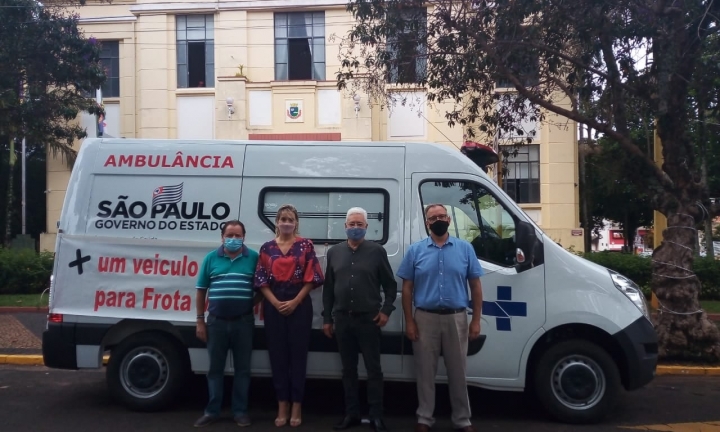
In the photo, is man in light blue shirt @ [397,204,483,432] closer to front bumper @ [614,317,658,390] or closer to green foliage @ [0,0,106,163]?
front bumper @ [614,317,658,390]

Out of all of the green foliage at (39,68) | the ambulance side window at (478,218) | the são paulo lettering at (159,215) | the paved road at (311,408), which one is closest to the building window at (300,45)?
the green foliage at (39,68)

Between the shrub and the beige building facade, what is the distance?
4.88m

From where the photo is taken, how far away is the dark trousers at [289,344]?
6.32m

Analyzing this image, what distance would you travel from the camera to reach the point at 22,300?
1497 centimetres

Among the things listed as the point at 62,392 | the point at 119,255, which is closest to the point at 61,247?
the point at 119,255

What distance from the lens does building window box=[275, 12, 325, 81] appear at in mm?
20328

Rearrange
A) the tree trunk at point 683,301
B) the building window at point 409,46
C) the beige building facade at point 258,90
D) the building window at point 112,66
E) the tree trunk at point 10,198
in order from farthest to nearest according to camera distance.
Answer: the tree trunk at point 10,198
the building window at point 112,66
the beige building facade at point 258,90
the building window at point 409,46
the tree trunk at point 683,301

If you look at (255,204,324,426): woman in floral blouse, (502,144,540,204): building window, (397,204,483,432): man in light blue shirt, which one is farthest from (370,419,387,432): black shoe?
(502,144,540,204): building window

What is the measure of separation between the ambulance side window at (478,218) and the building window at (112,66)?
17100 mm

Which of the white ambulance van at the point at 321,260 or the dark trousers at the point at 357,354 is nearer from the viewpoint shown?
the dark trousers at the point at 357,354

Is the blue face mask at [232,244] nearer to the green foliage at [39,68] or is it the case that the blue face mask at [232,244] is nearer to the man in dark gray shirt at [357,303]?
the man in dark gray shirt at [357,303]

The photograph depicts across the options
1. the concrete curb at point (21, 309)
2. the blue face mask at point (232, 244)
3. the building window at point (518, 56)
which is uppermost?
the building window at point (518, 56)

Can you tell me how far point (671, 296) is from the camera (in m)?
9.32

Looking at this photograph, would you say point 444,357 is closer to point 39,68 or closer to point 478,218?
point 478,218
